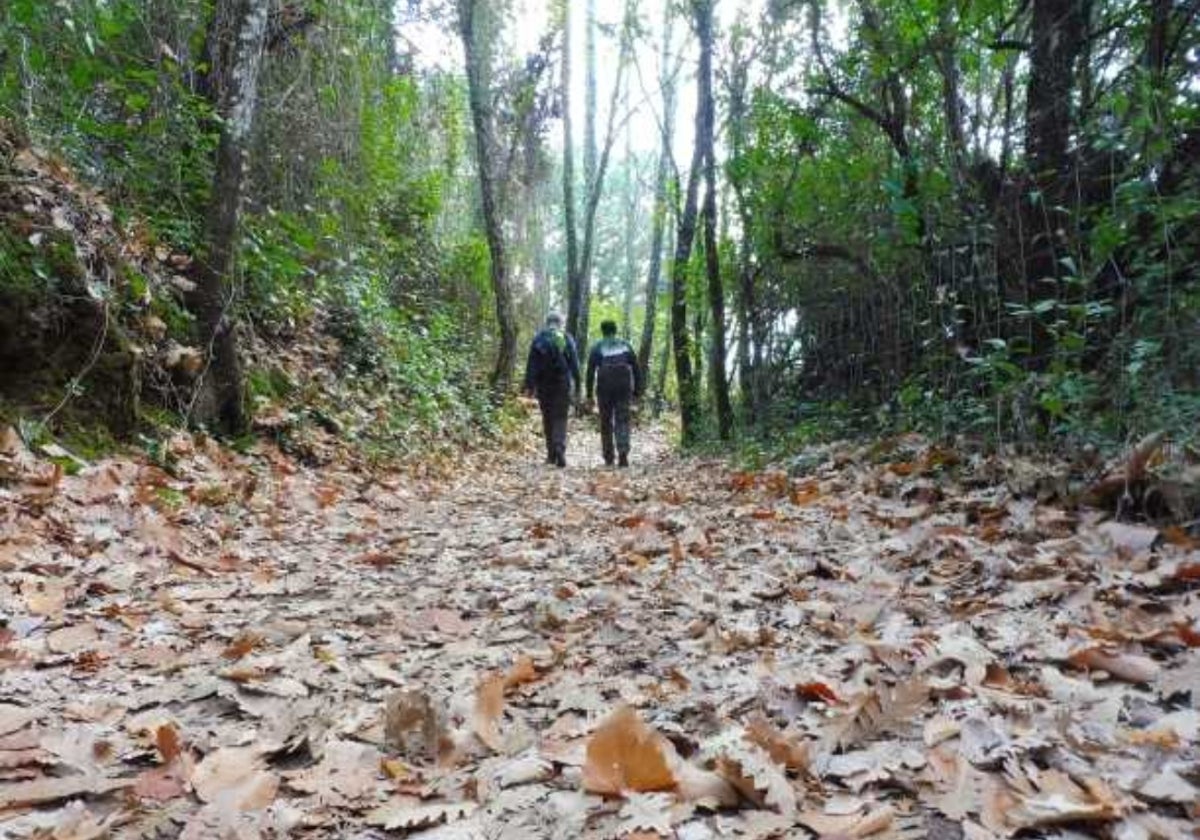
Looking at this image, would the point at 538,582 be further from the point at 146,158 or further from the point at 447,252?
the point at 447,252

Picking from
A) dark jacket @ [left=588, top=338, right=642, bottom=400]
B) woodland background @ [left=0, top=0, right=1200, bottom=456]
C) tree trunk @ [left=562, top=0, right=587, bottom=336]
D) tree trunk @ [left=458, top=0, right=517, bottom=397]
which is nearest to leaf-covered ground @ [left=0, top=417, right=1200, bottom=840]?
woodland background @ [left=0, top=0, right=1200, bottom=456]

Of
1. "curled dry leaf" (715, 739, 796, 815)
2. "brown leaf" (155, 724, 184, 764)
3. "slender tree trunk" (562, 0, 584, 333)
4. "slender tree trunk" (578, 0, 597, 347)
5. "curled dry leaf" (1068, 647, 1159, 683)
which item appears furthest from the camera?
"slender tree trunk" (578, 0, 597, 347)

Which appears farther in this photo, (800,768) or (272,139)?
(272,139)

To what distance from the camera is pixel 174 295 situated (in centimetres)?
615

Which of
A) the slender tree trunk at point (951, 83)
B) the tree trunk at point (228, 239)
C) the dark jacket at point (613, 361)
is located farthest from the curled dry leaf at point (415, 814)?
the dark jacket at point (613, 361)

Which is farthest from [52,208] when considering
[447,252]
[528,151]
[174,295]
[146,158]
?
[528,151]

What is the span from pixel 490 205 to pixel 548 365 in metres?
3.92

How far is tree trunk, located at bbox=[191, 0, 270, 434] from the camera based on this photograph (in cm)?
620

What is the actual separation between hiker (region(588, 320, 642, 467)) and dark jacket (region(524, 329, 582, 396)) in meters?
0.40

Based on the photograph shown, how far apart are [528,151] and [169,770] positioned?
835 inches

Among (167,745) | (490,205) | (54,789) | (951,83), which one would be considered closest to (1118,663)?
(167,745)

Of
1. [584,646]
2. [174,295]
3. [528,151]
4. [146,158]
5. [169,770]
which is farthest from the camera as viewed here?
[528,151]

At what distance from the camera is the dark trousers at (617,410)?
35.9 ft

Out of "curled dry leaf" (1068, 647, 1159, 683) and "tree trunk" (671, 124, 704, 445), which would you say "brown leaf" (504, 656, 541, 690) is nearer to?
"curled dry leaf" (1068, 647, 1159, 683)
